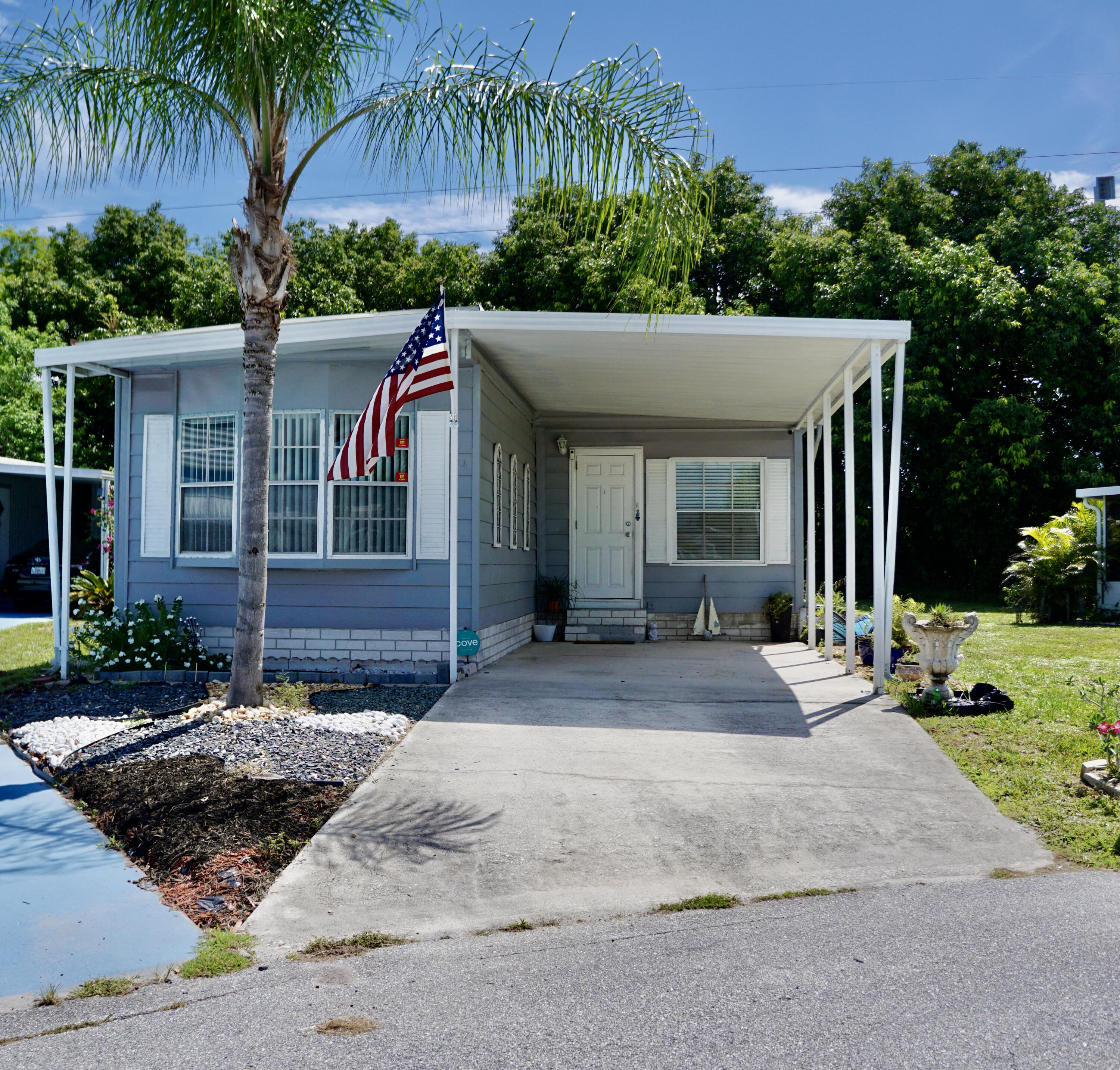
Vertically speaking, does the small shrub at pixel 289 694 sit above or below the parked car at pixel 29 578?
below

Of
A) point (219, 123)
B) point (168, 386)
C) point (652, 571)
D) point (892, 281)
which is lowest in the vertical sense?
point (652, 571)

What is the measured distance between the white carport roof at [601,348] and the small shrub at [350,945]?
4.88 m

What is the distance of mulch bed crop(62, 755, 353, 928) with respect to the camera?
3730 mm

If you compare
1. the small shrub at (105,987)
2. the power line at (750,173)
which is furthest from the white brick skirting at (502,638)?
the power line at (750,173)

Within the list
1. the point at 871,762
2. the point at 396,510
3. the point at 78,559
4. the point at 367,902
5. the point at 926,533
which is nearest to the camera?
the point at 367,902

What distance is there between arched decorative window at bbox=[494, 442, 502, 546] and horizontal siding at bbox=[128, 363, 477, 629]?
1.04m

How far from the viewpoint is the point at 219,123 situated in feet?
21.4

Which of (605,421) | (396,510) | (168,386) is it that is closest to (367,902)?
(396,510)

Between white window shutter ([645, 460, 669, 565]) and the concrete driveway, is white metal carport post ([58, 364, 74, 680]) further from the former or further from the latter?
white window shutter ([645, 460, 669, 565])

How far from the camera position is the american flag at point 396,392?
22.0 ft

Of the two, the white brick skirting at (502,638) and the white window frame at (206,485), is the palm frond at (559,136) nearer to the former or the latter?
the white window frame at (206,485)

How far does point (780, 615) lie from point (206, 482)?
6941 millimetres

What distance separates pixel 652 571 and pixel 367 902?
8.93 meters

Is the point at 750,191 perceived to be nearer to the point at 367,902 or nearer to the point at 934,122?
the point at 934,122
